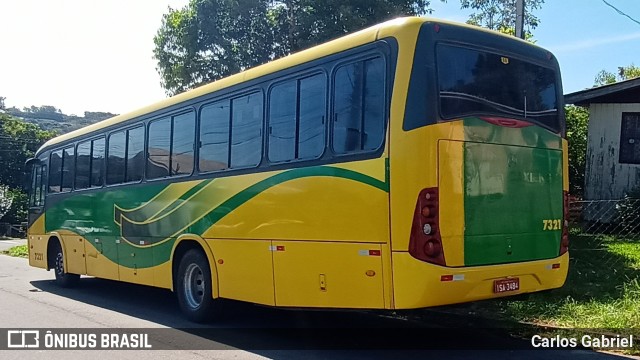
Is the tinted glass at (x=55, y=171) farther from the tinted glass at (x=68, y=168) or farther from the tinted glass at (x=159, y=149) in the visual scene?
the tinted glass at (x=159, y=149)

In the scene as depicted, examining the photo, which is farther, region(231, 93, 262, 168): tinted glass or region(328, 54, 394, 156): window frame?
region(231, 93, 262, 168): tinted glass

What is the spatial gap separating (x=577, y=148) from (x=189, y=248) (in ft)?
51.4

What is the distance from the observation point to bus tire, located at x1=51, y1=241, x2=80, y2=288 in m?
13.7

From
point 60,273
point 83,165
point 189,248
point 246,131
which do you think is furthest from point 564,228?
point 60,273

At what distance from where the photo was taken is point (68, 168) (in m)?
13.8

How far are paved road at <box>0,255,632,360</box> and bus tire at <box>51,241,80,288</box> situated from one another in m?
0.28

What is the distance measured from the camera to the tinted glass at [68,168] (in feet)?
44.6

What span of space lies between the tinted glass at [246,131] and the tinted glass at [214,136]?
191mm

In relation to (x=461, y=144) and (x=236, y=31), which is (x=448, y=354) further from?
(x=236, y=31)

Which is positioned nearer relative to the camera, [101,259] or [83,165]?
[101,259]

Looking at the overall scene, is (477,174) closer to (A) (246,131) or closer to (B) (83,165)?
(A) (246,131)

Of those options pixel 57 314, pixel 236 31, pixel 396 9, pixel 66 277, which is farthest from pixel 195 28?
pixel 57 314

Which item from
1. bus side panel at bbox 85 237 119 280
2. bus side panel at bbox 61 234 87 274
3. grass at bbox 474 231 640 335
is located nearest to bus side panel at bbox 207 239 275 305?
grass at bbox 474 231 640 335

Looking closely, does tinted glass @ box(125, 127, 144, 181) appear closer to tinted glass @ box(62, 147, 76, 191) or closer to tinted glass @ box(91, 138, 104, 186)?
tinted glass @ box(91, 138, 104, 186)
